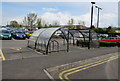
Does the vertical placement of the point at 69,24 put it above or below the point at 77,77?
above

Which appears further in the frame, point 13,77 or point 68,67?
point 68,67

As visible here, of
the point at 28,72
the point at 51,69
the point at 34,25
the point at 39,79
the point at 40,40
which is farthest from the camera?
the point at 34,25

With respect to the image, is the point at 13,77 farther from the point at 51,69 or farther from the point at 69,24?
the point at 69,24

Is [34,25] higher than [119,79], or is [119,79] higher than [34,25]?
[34,25]

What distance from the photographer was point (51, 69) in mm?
6676

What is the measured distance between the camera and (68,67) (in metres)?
7.25

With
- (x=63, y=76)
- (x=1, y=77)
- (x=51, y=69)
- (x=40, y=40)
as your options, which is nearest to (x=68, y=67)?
(x=51, y=69)

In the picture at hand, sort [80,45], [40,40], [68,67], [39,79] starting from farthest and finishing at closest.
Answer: [80,45] → [40,40] → [68,67] → [39,79]

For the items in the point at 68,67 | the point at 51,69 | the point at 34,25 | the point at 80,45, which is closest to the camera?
the point at 51,69

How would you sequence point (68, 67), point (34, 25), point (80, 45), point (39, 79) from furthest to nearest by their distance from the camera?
point (34, 25), point (80, 45), point (68, 67), point (39, 79)

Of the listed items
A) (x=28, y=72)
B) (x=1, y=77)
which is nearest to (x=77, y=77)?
(x=28, y=72)

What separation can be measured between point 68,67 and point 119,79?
8.86ft

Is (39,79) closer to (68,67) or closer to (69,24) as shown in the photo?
(68,67)

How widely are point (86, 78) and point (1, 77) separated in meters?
3.53
